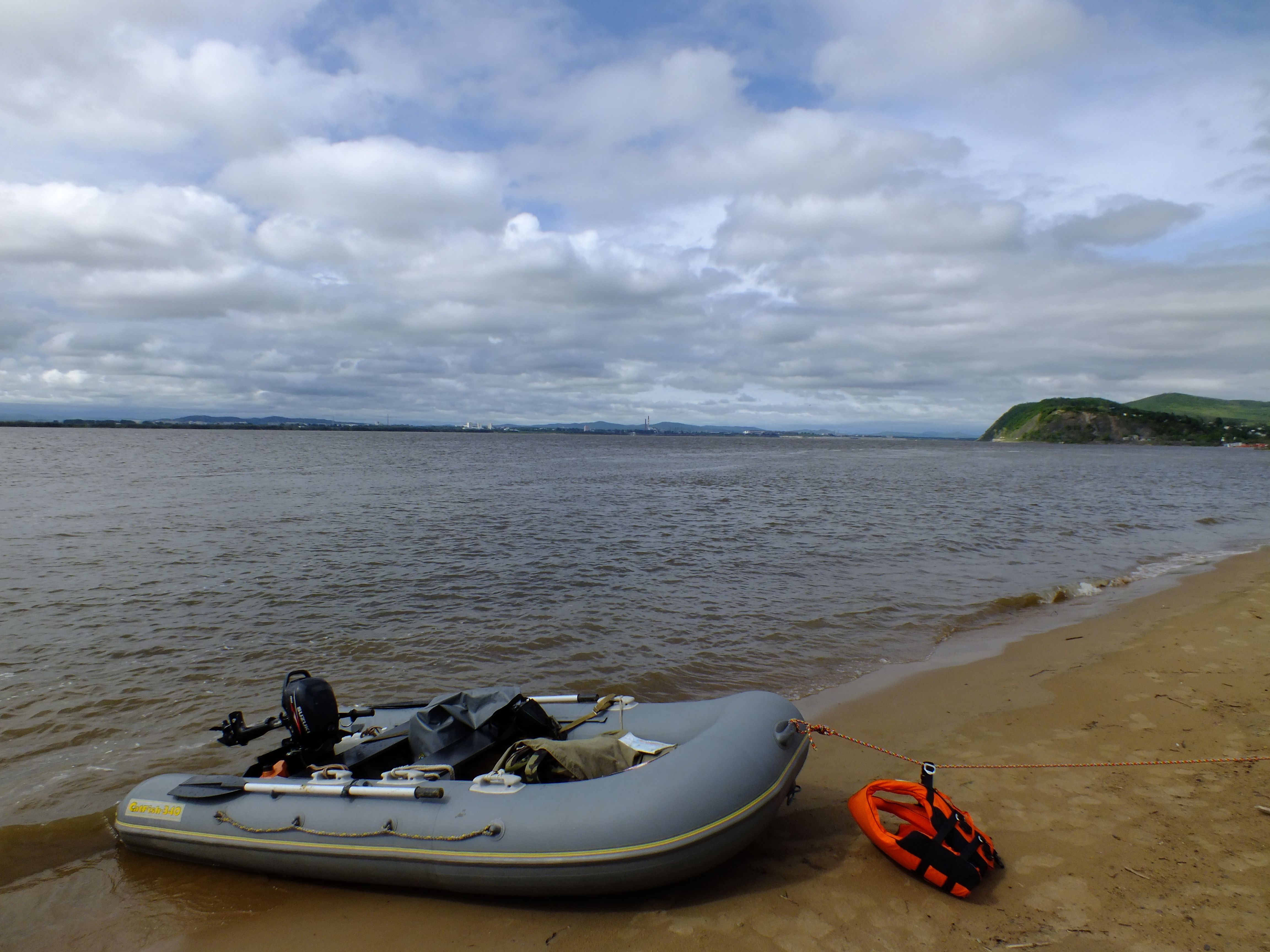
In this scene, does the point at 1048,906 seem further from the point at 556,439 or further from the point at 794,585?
the point at 556,439

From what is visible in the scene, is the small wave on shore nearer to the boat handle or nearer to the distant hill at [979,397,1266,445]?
the boat handle

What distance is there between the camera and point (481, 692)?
532 centimetres

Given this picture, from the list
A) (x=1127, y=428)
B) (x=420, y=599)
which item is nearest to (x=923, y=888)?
(x=420, y=599)

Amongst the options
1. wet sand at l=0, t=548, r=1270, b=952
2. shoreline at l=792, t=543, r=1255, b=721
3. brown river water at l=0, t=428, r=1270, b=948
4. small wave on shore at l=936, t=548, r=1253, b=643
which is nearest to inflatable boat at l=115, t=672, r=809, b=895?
wet sand at l=0, t=548, r=1270, b=952

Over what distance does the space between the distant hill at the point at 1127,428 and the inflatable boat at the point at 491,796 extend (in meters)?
173

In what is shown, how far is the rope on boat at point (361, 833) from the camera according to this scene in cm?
411

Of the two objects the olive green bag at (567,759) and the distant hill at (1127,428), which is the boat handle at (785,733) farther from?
the distant hill at (1127,428)

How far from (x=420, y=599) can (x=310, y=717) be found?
682 centimetres

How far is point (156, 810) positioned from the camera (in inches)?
194

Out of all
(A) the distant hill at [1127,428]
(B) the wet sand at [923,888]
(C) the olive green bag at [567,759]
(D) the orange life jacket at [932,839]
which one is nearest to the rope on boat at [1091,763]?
(B) the wet sand at [923,888]

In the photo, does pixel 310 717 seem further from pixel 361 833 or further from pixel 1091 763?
pixel 1091 763

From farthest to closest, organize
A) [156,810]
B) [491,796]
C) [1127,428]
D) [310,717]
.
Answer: [1127,428] → [310,717] → [156,810] → [491,796]

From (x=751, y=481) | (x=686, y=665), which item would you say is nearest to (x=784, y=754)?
(x=686, y=665)

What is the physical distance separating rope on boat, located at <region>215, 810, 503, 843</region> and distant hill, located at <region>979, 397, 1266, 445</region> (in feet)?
573
